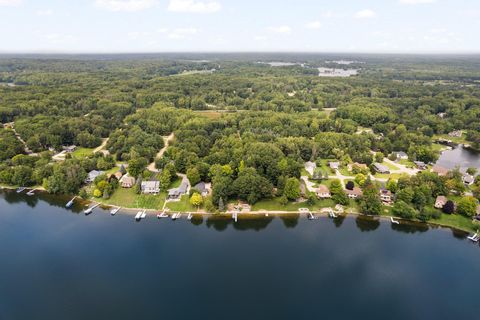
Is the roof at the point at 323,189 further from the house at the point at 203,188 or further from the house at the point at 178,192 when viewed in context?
the house at the point at 178,192

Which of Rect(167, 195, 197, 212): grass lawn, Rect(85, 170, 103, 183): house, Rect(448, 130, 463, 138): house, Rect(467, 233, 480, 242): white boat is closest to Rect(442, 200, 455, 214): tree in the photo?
Rect(467, 233, 480, 242): white boat

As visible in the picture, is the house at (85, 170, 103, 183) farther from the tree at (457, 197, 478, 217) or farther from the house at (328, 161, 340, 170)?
the tree at (457, 197, 478, 217)

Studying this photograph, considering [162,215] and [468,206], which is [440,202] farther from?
[162,215]

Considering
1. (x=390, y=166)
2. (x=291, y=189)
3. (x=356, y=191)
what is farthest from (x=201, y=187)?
(x=390, y=166)

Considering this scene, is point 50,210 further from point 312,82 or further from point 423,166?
point 312,82

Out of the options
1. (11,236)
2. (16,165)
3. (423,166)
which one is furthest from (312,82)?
(11,236)
